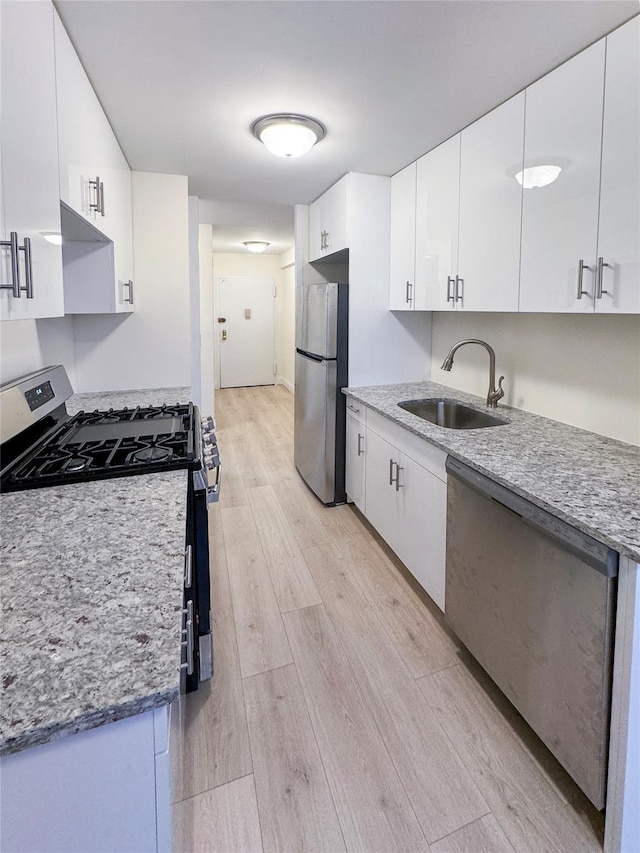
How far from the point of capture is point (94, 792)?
622 mm

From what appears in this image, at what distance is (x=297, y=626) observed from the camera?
209 centimetres

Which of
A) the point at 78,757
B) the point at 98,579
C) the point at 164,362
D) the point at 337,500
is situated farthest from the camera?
the point at 337,500

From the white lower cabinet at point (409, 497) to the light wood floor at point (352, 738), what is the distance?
211 millimetres

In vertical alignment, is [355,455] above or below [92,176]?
below

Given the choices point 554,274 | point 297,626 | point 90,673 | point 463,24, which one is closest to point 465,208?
point 554,274

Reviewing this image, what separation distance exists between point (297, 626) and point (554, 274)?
1.79m

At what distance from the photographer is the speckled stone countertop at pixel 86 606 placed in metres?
0.60

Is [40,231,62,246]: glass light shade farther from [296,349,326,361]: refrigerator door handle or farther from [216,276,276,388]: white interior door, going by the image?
[216,276,276,388]: white interior door

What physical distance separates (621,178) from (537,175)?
1.25 feet

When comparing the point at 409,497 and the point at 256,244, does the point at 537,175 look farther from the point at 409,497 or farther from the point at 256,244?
the point at 256,244

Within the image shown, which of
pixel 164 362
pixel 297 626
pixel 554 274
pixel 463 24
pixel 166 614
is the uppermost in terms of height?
pixel 463 24

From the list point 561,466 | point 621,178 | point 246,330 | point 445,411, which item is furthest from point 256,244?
point 561,466

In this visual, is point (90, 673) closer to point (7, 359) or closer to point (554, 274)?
point (7, 359)

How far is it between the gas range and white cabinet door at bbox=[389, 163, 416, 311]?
5.08 feet
